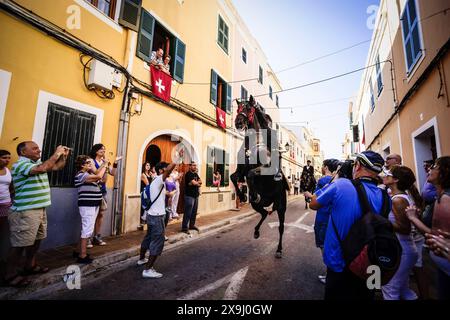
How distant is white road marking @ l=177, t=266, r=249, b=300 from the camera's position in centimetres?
302

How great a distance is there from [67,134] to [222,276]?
4.73m

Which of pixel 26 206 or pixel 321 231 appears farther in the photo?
pixel 321 231

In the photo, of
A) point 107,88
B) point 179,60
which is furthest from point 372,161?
point 179,60

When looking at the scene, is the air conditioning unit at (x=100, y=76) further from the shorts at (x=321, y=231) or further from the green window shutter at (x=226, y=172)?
the green window shutter at (x=226, y=172)

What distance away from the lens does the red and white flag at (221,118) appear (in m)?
11.1

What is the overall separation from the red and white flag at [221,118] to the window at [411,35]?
7495mm

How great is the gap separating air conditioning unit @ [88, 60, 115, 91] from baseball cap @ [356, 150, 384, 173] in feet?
19.7

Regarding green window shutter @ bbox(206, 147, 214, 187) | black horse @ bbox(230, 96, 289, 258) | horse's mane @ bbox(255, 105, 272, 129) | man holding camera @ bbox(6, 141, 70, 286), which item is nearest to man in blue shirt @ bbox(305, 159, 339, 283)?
black horse @ bbox(230, 96, 289, 258)

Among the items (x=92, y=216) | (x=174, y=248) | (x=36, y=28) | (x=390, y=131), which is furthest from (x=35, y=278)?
(x=390, y=131)

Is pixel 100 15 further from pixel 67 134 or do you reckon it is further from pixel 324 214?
pixel 324 214

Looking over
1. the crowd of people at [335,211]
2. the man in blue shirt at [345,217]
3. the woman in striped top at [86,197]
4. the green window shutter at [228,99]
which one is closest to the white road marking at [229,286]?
the crowd of people at [335,211]

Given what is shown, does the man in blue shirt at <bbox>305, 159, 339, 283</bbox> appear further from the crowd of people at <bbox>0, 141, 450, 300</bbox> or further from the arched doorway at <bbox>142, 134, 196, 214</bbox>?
the arched doorway at <bbox>142, 134, 196, 214</bbox>

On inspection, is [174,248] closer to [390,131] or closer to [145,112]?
[145,112]

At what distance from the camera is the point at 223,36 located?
12023 mm
